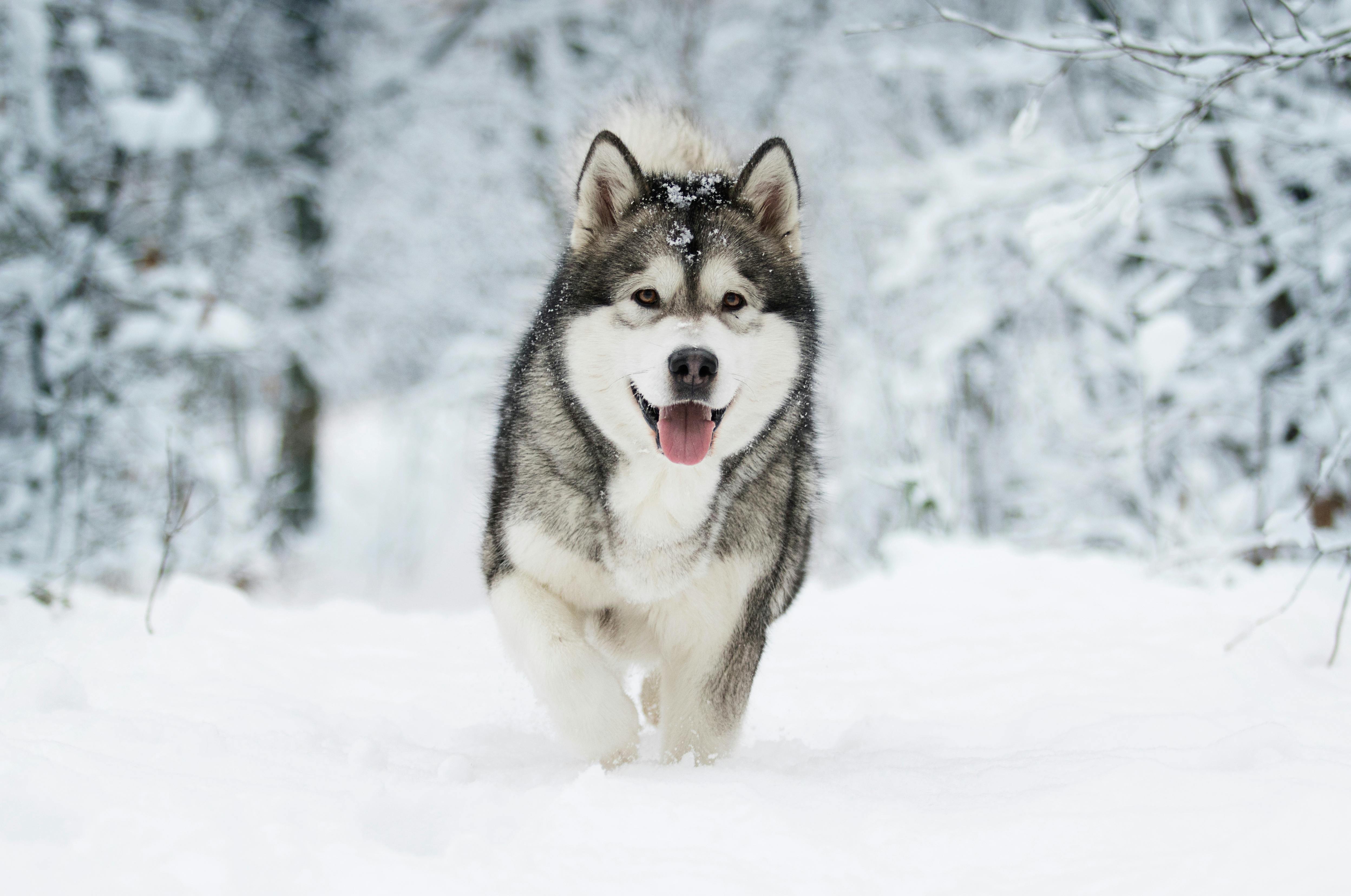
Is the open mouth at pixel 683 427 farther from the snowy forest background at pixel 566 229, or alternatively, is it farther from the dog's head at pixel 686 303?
the snowy forest background at pixel 566 229

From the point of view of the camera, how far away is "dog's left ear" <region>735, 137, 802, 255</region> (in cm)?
239

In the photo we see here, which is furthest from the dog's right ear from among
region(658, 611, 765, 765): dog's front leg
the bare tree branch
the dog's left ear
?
the bare tree branch

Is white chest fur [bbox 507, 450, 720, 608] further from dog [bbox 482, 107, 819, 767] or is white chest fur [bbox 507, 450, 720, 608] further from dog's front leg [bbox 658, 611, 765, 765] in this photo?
dog's front leg [bbox 658, 611, 765, 765]

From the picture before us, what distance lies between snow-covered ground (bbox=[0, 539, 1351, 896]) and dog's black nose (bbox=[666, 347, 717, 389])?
2.68 ft

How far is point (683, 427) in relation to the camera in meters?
2.06

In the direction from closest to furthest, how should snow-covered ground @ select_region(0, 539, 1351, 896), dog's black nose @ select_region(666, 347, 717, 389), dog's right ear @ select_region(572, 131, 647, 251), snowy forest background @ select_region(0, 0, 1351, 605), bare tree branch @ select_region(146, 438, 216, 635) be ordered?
snow-covered ground @ select_region(0, 539, 1351, 896), dog's black nose @ select_region(666, 347, 717, 389), dog's right ear @ select_region(572, 131, 647, 251), bare tree branch @ select_region(146, 438, 216, 635), snowy forest background @ select_region(0, 0, 1351, 605)

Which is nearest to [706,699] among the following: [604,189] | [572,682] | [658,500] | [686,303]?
[572,682]

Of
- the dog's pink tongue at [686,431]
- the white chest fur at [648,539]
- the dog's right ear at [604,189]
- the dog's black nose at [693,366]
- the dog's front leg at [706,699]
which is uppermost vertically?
the dog's right ear at [604,189]

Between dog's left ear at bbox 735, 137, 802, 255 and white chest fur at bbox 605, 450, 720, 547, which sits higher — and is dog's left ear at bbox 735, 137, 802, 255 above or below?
above

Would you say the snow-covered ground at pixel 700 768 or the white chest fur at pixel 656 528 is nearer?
the snow-covered ground at pixel 700 768

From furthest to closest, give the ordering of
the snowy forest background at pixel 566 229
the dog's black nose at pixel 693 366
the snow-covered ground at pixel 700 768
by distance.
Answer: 1. the snowy forest background at pixel 566 229
2. the dog's black nose at pixel 693 366
3. the snow-covered ground at pixel 700 768

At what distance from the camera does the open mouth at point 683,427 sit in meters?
2.04

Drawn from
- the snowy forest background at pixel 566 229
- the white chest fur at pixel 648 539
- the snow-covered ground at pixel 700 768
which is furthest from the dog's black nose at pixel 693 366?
the snowy forest background at pixel 566 229

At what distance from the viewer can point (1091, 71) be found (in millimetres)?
6367
